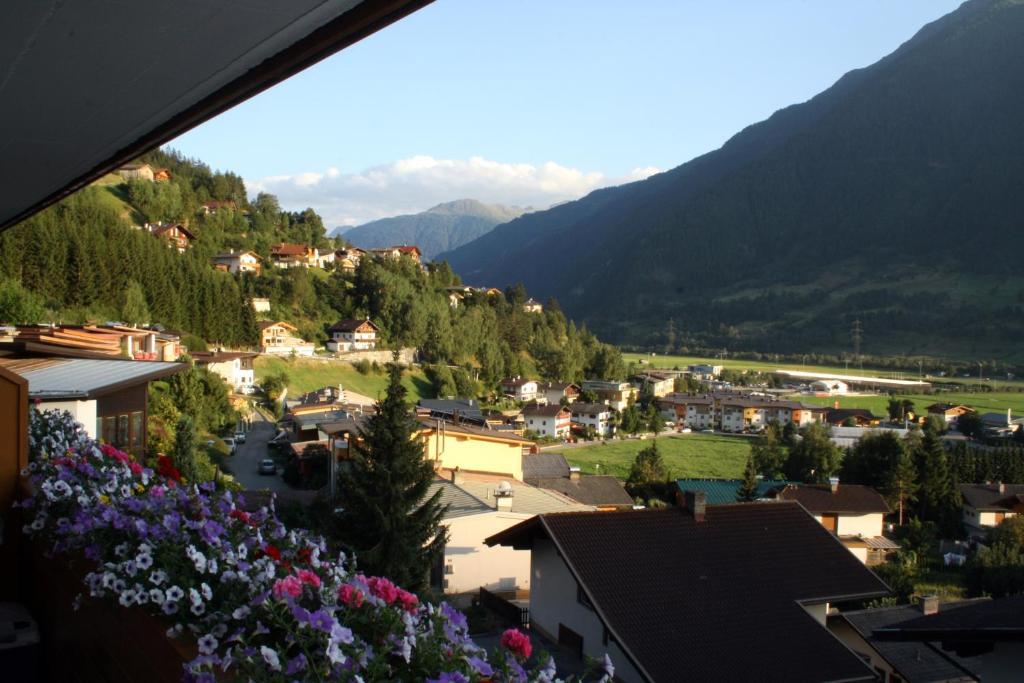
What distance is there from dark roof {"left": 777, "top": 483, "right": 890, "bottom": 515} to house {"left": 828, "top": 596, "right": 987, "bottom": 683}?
536 inches

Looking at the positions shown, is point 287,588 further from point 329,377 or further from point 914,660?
point 329,377

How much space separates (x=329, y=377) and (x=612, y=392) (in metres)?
22.2

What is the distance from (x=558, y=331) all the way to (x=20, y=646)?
6650 cm

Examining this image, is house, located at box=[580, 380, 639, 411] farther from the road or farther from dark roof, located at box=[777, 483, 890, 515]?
the road

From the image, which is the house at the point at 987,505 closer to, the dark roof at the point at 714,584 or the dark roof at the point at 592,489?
the dark roof at the point at 592,489

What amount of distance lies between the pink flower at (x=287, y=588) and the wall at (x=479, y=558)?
45.7 feet

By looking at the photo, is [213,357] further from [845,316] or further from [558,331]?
[845,316]

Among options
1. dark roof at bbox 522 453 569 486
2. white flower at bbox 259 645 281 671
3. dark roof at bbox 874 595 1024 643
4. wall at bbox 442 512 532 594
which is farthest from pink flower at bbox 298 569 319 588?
dark roof at bbox 522 453 569 486

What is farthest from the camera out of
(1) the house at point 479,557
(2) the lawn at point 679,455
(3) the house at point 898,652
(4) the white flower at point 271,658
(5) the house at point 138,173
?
(5) the house at point 138,173

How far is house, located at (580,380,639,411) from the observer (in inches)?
2307

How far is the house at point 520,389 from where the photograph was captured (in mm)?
54344

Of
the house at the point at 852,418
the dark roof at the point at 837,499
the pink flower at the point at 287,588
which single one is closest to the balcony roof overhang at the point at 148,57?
the pink flower at the point at 287,588

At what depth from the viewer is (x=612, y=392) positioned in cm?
5941

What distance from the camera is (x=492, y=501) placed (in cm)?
1739
